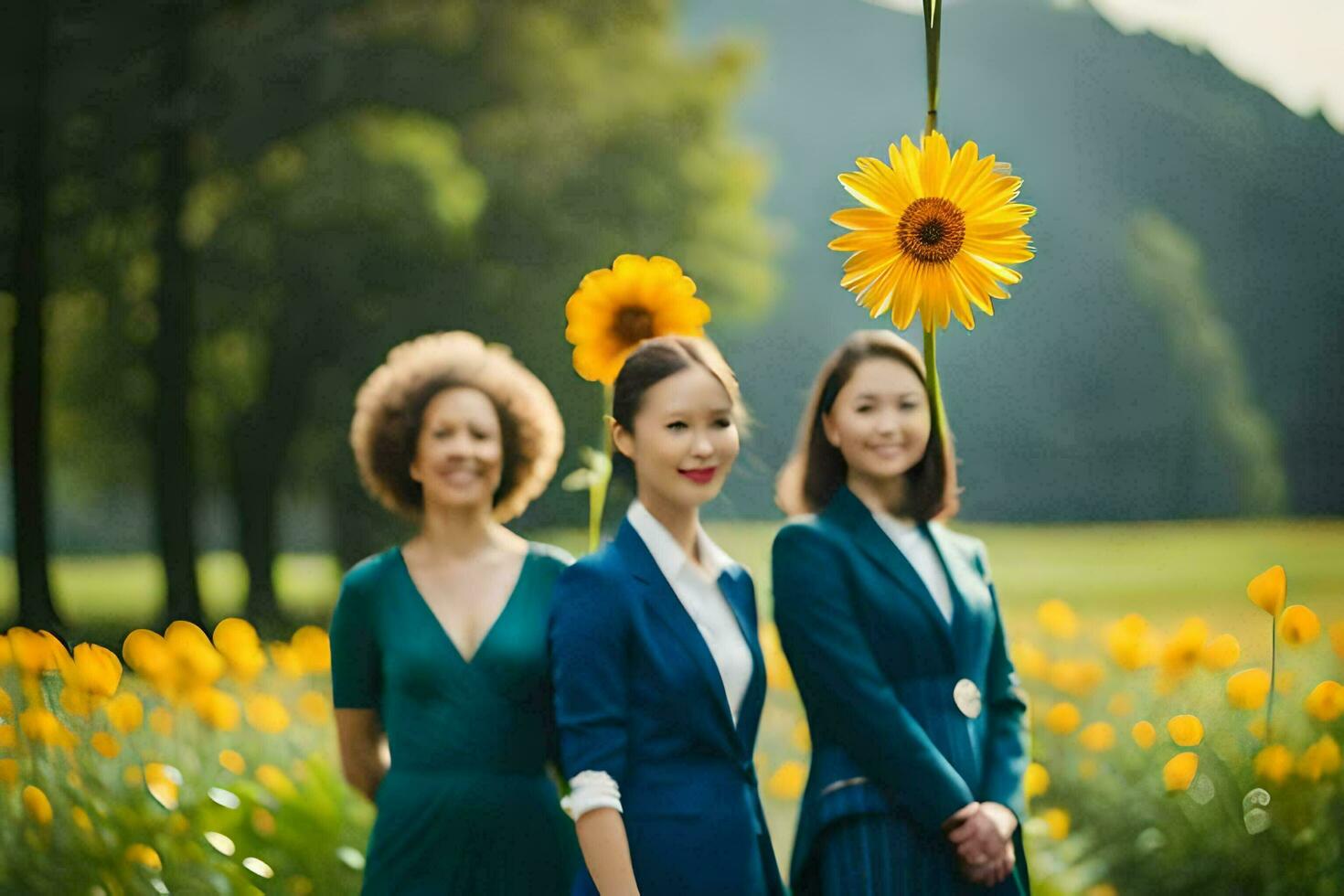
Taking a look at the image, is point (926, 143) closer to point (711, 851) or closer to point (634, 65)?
point (711, 851)

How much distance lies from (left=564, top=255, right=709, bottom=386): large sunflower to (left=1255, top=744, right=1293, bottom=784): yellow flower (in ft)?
6.10

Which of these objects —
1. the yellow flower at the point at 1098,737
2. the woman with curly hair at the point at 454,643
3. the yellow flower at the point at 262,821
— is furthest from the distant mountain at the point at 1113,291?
the woman with curly hair at the point at 454,643

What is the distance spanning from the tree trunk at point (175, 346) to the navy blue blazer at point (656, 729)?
301 cm

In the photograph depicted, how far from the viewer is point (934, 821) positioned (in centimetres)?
206

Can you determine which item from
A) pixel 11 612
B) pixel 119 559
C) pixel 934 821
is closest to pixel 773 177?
pixel 119 559

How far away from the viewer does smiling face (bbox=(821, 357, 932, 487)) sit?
2.21m

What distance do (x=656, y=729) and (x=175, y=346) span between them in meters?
3.29

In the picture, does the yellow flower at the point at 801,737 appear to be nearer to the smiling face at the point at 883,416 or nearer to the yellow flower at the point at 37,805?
the smiling face at the point at 883,416

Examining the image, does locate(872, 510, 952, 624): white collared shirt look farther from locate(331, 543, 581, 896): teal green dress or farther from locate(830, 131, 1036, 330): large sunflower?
locate(331, 543, 581, 896): teal green dress

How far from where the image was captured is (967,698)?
216 centimetres

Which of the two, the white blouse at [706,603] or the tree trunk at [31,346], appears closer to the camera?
the white blouse at [706,603]

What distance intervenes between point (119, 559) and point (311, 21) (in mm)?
2023

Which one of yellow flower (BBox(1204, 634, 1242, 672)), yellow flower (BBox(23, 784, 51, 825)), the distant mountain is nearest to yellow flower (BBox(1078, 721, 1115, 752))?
yellow flower (BBox(1204, 634, 1242, 672))

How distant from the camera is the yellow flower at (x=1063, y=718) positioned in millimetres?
3391
